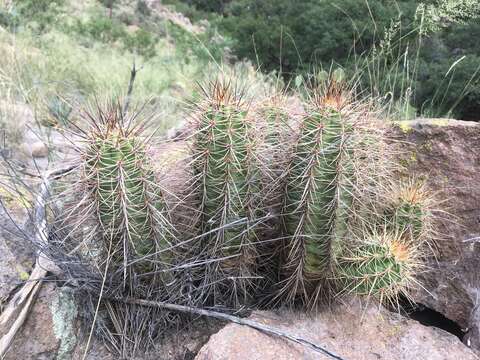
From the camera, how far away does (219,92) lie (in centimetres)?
185

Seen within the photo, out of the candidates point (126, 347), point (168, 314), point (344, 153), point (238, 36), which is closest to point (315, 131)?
point (344, 153)

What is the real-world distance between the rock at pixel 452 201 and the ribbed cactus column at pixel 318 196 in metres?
0.70

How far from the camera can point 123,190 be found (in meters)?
1.72

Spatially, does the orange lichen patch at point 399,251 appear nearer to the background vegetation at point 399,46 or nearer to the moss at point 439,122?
the moss at point 439,122

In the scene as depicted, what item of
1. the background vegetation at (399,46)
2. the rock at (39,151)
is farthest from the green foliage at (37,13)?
the rock at (39,151)

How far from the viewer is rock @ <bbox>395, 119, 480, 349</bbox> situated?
2.38 m

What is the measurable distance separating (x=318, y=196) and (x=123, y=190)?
0.68 metres

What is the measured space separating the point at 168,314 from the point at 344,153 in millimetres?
919

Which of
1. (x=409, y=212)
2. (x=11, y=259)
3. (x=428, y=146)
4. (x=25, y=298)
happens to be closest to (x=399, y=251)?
(x=409, y=212)

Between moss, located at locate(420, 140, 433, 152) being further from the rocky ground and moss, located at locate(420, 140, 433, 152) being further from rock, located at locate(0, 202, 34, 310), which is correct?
rock, located at locate(0, 202, 34, 310)

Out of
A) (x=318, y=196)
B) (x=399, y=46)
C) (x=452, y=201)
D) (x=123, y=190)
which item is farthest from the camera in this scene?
(x=399, y=46)

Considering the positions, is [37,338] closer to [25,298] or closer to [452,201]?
[25,298]

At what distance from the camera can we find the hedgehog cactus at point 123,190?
1717mm

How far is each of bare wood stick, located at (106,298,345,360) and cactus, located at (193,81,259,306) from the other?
Answer: 10cm
